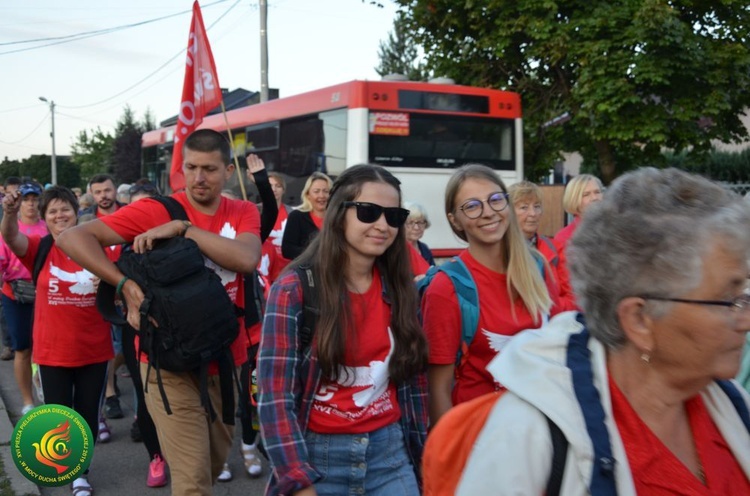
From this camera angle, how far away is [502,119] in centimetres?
1320

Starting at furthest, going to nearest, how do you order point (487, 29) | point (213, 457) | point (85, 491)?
point (487, 29), point (85, 491), point (213, 457)

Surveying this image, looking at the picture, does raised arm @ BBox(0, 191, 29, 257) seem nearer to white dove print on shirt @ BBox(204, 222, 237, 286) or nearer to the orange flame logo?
the orange flame logo

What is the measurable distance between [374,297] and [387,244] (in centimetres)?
20

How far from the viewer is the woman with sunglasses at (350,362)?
267 cm

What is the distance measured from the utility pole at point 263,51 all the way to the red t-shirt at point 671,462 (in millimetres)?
19339

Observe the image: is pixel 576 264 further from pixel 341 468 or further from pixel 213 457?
pixel 213 457

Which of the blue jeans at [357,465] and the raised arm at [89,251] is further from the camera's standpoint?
the raised arm at [89,251]

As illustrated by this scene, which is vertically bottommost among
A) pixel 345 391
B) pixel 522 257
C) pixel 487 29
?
pixel 345 391

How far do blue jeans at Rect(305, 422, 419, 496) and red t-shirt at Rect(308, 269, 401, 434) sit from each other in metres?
0.03

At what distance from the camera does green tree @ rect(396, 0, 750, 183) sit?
17.1 metres

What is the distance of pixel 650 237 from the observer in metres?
1.61

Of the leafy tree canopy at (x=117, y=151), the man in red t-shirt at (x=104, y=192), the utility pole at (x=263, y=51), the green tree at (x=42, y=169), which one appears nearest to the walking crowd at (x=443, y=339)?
the man in red t-shirt at (x=104, y=192)

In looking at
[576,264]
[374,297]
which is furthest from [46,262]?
[576,264]

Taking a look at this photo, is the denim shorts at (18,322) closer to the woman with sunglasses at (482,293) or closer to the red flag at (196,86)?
the red flag at (196,86)
